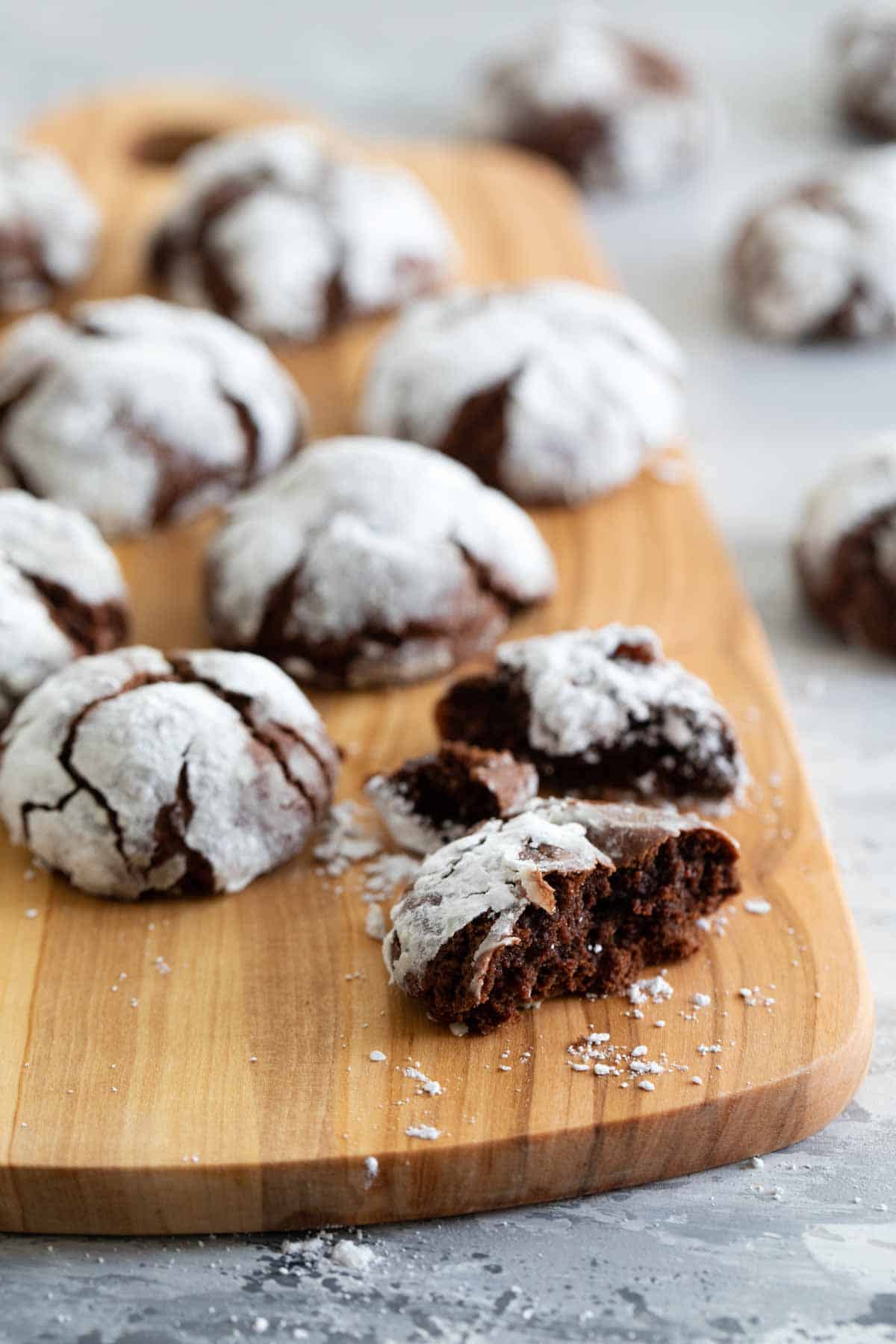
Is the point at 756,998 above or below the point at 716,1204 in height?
above

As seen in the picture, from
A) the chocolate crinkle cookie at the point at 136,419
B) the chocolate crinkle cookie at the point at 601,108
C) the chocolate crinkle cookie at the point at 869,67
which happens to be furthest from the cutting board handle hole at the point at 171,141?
the chocolate crinkle cookie at the point at 869,67

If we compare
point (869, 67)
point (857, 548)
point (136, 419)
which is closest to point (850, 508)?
point (857, 548)

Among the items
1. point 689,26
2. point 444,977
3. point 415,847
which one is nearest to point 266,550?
point 415,847

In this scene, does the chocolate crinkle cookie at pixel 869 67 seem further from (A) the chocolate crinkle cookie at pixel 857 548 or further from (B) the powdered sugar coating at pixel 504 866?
(B) the powdered sugar coating at pixel 504 866

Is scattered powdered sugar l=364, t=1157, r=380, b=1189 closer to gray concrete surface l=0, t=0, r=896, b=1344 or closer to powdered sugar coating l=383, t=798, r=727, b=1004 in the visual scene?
gray concrete surface l=0, t=0, r=896, b=1344

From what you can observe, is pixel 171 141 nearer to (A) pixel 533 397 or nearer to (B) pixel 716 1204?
(A) pixel 533 397

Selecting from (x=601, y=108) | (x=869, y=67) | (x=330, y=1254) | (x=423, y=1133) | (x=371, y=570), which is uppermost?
(x=869, y=67)

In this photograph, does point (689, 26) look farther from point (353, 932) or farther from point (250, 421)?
point (353, 932)
